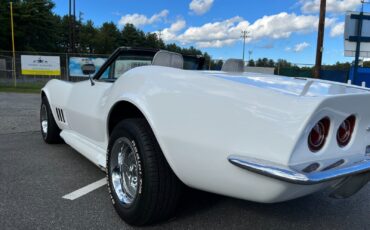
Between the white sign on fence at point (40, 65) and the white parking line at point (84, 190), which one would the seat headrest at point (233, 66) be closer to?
the white parking line at point (84, 190)

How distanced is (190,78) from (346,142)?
108cm

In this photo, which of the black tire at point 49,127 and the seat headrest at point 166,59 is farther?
the black tire at point 49,127

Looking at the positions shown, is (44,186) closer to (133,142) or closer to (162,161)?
(133,142)

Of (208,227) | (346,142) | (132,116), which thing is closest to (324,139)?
(346,142)

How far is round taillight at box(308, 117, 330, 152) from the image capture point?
2.13m

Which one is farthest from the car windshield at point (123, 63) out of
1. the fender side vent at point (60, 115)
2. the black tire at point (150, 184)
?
the black tire at point (150, 184)

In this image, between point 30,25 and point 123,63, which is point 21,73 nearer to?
point 123,63

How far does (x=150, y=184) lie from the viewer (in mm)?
2480

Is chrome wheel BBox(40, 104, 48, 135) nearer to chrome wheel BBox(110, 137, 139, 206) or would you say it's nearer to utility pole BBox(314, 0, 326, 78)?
chrome wheel BBox(110, 137, 139, 206)

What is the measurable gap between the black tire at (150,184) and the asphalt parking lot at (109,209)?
0.17 meters

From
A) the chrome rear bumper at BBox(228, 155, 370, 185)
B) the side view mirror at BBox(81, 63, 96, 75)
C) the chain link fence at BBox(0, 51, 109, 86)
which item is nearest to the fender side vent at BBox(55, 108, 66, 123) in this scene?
the side view mirror at BBox(81, 63, 96, 75)

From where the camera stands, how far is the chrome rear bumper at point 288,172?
6.18ft

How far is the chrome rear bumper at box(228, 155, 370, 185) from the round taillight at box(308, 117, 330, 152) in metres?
0.16

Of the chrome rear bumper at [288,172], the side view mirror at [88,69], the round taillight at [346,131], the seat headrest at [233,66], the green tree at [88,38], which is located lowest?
the chrome rear bumper at [288,172]
